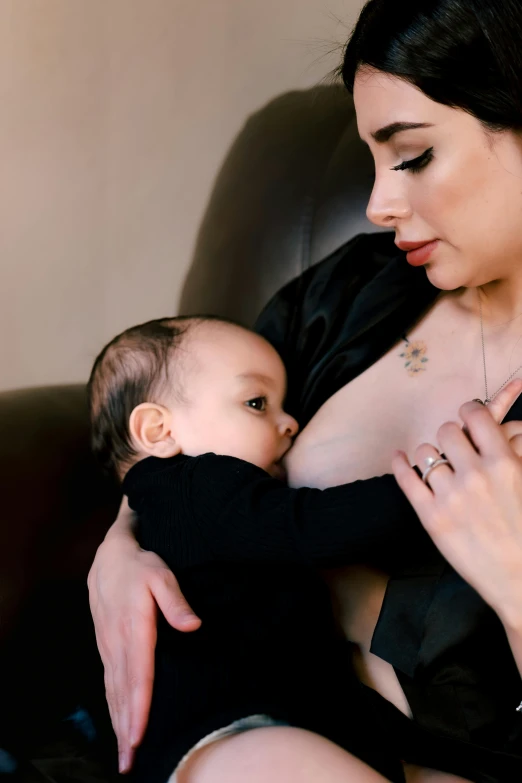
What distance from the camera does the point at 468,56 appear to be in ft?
2.84

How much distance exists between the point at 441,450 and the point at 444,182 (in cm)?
32

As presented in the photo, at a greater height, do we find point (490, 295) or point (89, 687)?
point (490, 295)

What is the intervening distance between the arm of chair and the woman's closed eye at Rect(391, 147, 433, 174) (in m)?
0.65

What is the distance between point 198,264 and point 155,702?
40.3 inches

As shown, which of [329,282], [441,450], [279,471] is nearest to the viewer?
[441,450]

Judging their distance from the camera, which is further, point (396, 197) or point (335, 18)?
point (335, 18)

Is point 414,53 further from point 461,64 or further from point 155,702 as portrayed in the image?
point 155,702

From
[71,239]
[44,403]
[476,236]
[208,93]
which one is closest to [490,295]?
[476,236]

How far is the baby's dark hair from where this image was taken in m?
1.09

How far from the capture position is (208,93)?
1936 millimetres

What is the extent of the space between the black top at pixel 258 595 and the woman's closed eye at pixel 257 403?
132mm

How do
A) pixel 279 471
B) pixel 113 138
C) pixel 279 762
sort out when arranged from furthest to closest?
1. pixel 113 138
2. pixel 279 471
3. pixel 279 762

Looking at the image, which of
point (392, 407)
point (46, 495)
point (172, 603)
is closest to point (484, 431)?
point (392, 407)

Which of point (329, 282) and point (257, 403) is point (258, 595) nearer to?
point (257, 403)
